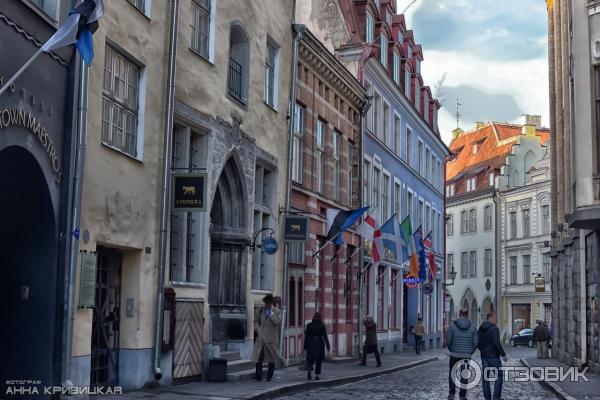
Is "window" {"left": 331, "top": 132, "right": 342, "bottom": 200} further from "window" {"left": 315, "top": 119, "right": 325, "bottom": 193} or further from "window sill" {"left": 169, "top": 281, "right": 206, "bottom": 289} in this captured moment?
"window sill" {"left": 169, "top": 281, "right": 206, "bottom": 289}

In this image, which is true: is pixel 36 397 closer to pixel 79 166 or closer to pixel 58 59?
pixel 79 166

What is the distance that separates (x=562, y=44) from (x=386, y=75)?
26.8 ft

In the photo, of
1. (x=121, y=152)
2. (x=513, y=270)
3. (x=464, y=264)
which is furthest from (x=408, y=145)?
(x=464, y=264)

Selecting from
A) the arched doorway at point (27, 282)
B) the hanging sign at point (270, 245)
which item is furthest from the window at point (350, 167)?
the arched doorway at point (27, 282)

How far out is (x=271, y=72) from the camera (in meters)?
23.9

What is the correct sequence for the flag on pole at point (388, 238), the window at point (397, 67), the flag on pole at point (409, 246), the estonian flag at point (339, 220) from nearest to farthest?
the estonian flag at point (339, 220) < the flag on pole at point (388, 238) < the flag on pole at point (409, 246) < the window at point (397, 67)

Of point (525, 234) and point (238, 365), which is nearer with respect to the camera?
point (238, 365)

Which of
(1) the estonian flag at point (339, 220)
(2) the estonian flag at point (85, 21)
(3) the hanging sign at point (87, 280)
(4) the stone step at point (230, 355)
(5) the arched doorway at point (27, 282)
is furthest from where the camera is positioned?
(1) the estonian flag at point (339, 220)

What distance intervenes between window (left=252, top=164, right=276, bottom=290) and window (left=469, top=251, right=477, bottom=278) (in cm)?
5149

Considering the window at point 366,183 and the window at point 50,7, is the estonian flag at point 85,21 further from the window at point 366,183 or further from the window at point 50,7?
the window at point 366,183

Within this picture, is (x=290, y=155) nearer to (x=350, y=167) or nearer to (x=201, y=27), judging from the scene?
(x=201, y=27)

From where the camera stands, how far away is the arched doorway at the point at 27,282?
43.6 feet

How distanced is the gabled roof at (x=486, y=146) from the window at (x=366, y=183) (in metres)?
37.5

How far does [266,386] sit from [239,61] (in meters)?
7.83
